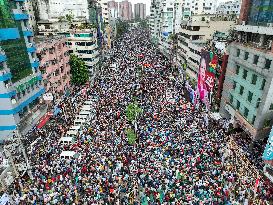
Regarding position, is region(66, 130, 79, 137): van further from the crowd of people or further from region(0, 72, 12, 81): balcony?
region(0, 72, 12, 81): balcony

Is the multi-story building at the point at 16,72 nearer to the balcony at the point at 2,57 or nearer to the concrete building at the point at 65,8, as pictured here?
the balcony at the point at 2,57

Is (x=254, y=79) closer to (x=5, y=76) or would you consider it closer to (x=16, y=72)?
Answer: (x=5, y=76)

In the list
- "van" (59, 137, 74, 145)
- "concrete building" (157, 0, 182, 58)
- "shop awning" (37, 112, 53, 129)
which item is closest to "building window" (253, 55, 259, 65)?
"van" (59, 137, 74, 145)

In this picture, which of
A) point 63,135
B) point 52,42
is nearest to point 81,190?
point 63,135

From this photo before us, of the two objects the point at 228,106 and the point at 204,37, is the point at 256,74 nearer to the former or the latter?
the point at 228,106

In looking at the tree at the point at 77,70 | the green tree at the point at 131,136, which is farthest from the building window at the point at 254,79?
the tree at the point at 77,70
